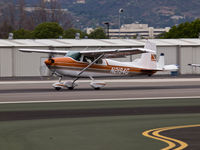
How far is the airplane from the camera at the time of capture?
28594 millimetres

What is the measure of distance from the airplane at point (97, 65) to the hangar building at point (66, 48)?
1574 centimetres

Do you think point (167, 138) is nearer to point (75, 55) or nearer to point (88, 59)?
point (75, 55)

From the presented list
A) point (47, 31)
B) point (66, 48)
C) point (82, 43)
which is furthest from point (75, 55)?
point (47, 31)

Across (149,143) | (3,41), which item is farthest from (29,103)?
(3,41)

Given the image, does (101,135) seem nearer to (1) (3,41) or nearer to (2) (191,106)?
(2) (191,106)

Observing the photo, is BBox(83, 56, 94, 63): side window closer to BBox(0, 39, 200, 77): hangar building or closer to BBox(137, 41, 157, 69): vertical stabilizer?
BBox(137, 41, 157, 69): vertical stabilizer

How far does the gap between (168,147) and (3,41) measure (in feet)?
137

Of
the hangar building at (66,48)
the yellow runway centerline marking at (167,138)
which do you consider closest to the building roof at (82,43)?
the hangar building at (66,48)

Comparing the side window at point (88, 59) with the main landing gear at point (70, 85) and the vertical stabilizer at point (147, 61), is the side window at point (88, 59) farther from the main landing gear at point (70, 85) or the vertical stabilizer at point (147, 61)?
the vertical stabilizer at point (147, 61)

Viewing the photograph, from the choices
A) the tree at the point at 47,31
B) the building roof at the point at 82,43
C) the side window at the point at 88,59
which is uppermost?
the tree at the point at 47,31

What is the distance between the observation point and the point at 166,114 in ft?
54.1

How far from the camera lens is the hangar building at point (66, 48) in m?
47.9

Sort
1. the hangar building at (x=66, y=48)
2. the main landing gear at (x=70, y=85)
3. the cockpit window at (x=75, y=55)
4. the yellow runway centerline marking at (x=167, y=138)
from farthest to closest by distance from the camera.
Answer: the hangar building at (x=66, y=48) < the cockpit window at (x=75, y=55) < the main landing gear at (x=70, y=85) < the yellow runway centerline marking at (x=167, y=138)

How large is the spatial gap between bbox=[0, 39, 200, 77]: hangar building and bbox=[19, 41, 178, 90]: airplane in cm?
1574
